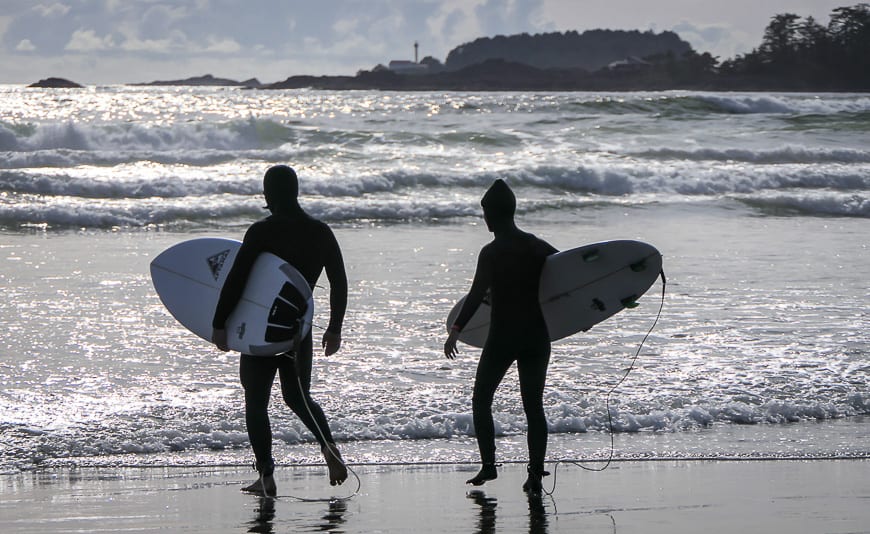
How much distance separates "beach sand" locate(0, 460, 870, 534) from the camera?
445cm

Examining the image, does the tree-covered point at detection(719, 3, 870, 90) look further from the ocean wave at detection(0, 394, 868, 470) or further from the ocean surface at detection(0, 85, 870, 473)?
the ocean wave at detection(0, 394, 868, 470)

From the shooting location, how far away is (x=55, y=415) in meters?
6.45

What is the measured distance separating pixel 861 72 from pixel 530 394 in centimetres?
10397

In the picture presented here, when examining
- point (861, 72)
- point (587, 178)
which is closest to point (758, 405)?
point (587, 178)

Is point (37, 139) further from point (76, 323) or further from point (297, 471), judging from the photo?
point (297, 471)

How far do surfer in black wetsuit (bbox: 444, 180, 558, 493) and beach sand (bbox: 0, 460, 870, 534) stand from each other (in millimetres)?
343

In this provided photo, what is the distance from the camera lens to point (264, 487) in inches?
195

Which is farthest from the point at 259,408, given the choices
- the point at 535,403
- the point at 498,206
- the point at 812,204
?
the point at 812,204

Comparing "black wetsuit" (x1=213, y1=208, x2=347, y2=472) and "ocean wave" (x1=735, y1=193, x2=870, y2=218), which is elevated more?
"black wetsuit" (x1=213, y1=208, x2=347, y2=472)

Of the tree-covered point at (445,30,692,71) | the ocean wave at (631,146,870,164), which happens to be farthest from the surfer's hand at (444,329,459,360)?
the tree-covered point at (445,30,692,71)

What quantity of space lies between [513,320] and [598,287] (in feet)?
2.10

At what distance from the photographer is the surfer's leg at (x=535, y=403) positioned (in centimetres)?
495

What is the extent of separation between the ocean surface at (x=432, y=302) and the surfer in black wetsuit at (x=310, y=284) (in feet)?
2.84

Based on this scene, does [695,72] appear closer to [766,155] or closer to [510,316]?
[766,155]
